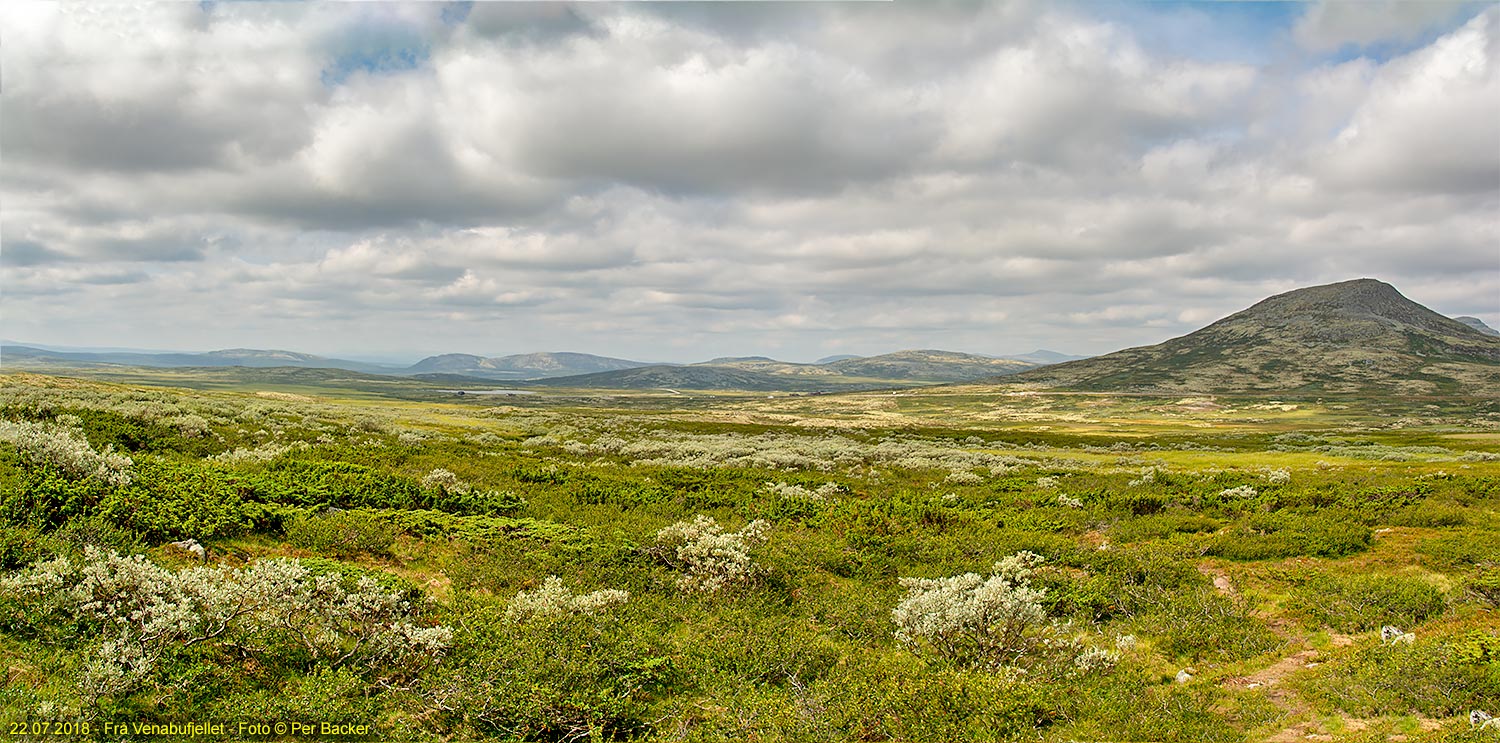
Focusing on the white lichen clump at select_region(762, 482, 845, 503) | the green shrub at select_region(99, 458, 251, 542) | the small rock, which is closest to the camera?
A: the small rock

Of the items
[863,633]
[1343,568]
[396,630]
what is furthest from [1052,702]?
[1343,568]

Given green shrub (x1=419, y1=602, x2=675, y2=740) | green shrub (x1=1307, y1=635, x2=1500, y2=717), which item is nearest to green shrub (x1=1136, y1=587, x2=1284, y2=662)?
green shrub (x1=1307, y1=635, x2=1500, y2=717)

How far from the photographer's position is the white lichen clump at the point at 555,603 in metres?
10.8

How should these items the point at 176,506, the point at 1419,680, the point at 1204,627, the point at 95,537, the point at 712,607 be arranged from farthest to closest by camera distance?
the point at 176,506 → the point at 712,607 → the point at 1204,627 → the point at 95,537 → the point at 1419,680

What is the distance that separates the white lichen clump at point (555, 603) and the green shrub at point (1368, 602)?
45.9 feet


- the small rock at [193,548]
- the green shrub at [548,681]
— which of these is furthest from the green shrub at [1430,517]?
the small rock at [193,548]

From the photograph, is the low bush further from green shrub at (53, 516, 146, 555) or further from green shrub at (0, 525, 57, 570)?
green shrub at (0, 525, 57, 570)

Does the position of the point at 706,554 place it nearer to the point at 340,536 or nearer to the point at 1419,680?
the point at 340,536

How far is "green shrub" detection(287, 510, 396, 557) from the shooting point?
13.9m

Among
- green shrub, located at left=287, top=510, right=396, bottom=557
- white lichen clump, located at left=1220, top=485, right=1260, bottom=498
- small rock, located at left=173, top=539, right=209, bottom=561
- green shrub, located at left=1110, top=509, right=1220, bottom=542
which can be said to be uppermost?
small rock, located at left=173, top=539, right=209, bottom=561

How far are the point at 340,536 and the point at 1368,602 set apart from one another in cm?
2180

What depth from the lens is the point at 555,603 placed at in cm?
1106

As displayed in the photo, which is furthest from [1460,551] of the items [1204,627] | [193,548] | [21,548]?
[21,548]

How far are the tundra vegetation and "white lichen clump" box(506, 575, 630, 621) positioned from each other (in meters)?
0.05
